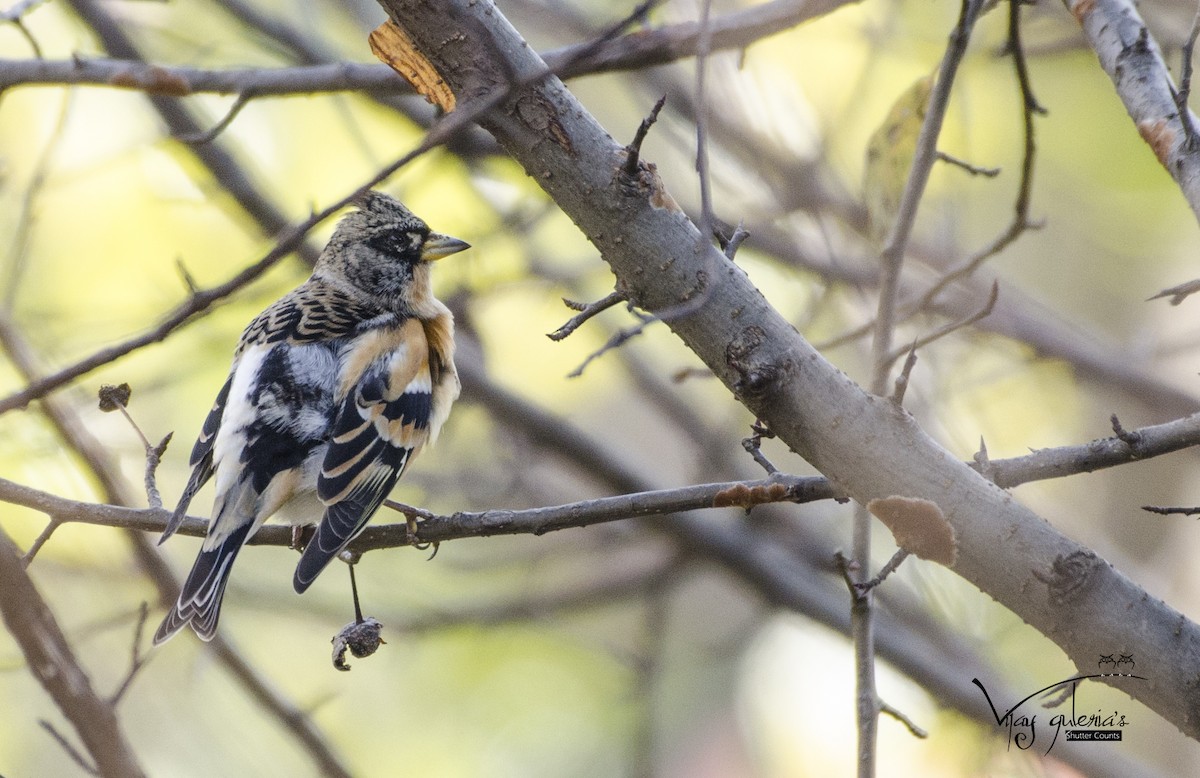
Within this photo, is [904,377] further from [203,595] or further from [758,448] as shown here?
[203,595]

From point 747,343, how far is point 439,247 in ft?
8.55

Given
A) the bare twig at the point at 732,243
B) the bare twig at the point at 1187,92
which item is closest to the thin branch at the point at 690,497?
the bare twig at the point at 732,243

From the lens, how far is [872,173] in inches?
132

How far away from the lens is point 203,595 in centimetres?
309

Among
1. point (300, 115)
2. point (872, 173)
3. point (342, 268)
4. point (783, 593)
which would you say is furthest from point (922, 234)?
point (300, 115)

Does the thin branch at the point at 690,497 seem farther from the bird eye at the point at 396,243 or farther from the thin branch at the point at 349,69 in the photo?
the bird eye at the point at 396,243

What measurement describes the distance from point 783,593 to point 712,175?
188cm

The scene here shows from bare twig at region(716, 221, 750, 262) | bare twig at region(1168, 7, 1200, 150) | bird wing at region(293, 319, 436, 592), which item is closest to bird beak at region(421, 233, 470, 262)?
bird wing at region(293, 319, 436, 592)

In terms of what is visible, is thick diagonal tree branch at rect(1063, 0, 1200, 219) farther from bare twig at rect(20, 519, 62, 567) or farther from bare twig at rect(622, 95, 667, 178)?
bare twig at rect(20, 519, 62, 567)

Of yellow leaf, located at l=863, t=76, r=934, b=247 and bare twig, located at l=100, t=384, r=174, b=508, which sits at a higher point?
yellow leaf, located at l=863, t=76, r=934, b=247

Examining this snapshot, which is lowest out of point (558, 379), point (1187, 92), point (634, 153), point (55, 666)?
point (55, 666)

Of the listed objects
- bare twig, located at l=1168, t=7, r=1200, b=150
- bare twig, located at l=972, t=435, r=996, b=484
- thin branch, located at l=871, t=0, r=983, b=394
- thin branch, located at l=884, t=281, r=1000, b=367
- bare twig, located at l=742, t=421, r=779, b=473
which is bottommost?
bare twig, located at l=972, t=435, r=996, b=484

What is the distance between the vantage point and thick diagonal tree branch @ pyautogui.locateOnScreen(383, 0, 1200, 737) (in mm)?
2207

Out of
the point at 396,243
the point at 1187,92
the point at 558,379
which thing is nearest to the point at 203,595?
the point at 396,243
